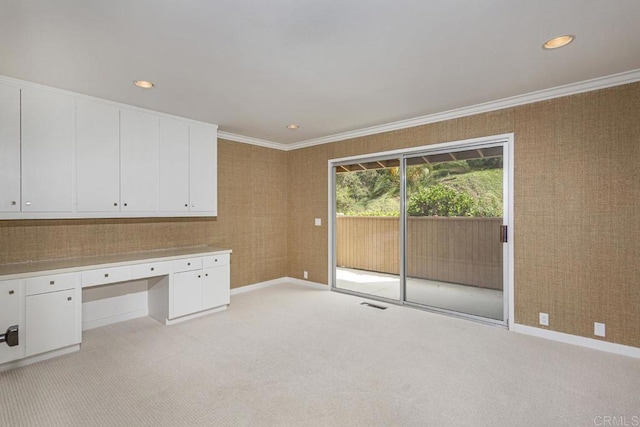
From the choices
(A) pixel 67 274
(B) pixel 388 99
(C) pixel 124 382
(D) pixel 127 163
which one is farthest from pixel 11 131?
(B) pixel 388 99

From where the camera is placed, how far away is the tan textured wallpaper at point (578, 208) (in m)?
2.87

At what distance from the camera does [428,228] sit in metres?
4.20

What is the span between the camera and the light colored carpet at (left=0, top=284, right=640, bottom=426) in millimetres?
2074

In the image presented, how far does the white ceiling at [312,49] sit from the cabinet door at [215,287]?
2058 mm

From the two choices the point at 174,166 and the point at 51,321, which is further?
the point at 174,166

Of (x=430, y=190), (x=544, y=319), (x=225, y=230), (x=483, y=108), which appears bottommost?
(x=544, y=319)

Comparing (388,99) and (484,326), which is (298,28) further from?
(484,326)

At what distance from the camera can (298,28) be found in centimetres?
206

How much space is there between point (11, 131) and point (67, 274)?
1.37 m

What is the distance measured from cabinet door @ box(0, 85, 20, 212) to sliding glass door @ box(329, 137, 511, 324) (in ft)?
12.4

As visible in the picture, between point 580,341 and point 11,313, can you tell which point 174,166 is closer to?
point 11,313

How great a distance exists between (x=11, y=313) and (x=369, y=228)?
4.07 metres

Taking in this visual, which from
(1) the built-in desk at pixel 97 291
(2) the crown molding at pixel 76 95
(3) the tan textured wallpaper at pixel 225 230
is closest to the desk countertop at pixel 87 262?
(1) the built-in desk at pixel 97 291

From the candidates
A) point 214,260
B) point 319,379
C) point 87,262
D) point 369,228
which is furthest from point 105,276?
point 369,228
